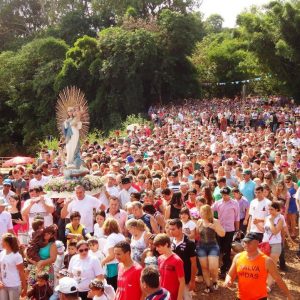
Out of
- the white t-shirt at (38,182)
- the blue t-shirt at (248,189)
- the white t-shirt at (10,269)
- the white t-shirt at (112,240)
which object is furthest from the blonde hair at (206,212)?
the white t-shirt at (38,182)

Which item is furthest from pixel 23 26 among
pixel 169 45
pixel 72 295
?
pixel 72 295

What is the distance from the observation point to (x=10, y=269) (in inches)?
245

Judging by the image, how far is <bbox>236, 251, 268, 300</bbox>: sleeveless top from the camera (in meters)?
5.37

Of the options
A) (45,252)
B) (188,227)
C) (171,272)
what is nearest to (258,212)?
(188,227)

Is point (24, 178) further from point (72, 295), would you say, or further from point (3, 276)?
point (72, 295)

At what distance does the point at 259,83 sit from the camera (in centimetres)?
3647

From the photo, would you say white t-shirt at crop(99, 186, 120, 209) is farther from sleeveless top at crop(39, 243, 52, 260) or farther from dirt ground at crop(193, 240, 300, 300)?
sleeveless top at crop(39, 243, 52, 260)

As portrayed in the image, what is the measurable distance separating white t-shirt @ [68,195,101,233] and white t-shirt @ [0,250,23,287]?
2.14 meters

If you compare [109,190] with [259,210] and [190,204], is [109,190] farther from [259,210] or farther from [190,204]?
[259,210]

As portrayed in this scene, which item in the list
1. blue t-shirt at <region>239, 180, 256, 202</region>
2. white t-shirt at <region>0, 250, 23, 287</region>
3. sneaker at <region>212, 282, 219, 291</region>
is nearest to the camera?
white t-shirt at <region>0, 250, 23, 287</region>

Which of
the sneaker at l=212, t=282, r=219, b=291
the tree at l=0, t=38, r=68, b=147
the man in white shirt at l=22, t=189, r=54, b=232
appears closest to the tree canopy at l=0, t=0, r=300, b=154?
the tree at l=0, t=38, r=68, b=147

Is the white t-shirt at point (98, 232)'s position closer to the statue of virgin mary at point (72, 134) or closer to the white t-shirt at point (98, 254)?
the white t-shirt at point (98, 254)

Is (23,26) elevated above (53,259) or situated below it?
above

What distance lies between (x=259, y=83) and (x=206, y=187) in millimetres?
29417
